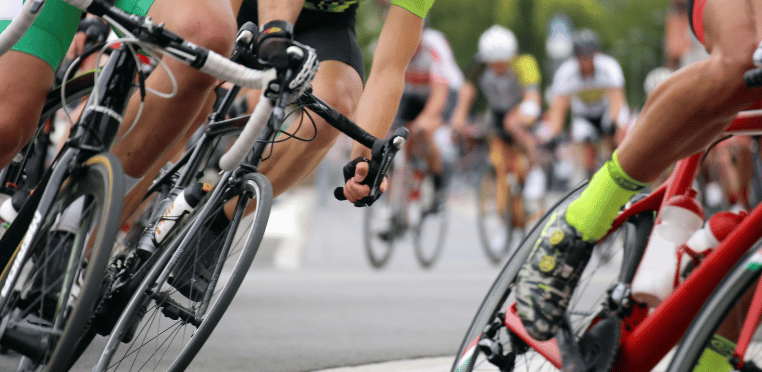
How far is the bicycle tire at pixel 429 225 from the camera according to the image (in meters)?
9.24

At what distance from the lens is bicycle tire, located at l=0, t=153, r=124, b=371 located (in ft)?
7.20

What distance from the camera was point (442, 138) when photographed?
41.6 ft

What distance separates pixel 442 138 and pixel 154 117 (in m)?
9.82

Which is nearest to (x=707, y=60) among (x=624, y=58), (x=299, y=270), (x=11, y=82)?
(x=11, y=82)

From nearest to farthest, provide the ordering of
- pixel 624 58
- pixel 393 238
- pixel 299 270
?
pixel 299 270 → pixel 393 238 → pixel 624 58

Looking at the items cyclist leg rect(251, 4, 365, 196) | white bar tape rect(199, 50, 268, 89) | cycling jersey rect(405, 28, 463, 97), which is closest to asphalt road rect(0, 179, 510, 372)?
cyclist leg rect(251, 4, 365, 196)

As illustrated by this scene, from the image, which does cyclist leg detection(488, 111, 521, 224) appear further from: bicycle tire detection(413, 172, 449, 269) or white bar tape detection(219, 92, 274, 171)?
white bar tape detection(219, 92, 274, 171)

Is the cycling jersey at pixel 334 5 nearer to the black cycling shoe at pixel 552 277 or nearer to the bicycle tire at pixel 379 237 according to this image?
the black cycling shoe at pixel 552 277

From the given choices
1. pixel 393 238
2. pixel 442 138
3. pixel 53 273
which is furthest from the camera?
pixel 442 138

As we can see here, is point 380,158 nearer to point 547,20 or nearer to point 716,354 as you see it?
→ point 716,354

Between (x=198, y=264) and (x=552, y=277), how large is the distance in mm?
1025

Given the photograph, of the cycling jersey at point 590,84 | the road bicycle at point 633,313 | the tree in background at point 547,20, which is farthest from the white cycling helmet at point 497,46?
the tree in background at point 547,20

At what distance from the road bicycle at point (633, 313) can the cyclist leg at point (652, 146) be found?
129mm

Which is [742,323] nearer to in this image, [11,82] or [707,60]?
[707,60]
